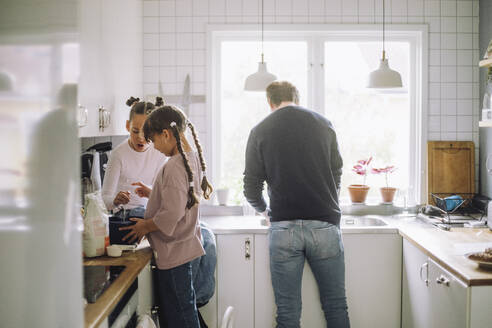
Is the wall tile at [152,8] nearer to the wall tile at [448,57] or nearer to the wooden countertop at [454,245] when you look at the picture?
the wall tile at [448,57]

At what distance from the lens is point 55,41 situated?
56cm

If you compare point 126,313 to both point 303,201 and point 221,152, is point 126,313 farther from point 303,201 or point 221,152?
point 221,152

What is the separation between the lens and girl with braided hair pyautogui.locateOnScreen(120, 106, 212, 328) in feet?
5.84

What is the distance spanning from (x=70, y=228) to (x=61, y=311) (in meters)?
0.10

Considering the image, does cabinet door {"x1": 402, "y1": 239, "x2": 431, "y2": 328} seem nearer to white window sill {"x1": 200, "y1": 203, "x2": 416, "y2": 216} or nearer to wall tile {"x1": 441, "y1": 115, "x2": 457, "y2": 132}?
white window sill {"x1": 200, "y1": 203, "x2": 416, "y2": 216}

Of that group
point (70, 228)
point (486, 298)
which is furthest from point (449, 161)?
point (70, 228)

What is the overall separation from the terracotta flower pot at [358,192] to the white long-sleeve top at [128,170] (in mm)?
1431

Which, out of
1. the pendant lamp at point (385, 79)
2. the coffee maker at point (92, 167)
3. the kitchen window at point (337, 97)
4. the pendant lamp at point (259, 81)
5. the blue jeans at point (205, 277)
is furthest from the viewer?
the kitchen window at point (337, 97)

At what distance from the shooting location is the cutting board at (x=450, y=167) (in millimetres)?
3197

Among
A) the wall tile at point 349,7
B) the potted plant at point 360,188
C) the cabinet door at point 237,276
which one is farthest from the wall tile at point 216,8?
the cabinet door at point 237,276

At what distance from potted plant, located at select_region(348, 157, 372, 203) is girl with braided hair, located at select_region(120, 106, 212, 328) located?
161cm

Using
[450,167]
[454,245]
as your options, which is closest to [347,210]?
[450,167]

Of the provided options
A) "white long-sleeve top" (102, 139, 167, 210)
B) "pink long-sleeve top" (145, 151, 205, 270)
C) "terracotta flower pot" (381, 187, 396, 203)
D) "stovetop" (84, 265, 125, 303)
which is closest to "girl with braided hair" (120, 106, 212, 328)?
"pink long-sleeve top" (145, 151, 205, 270)

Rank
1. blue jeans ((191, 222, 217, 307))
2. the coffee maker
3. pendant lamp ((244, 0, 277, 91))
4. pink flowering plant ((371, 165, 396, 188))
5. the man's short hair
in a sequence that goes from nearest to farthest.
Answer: blue jeans ((191, 222, 217, 307)), the coffee maker, the man's short hair, pendant lamp ((244, 0, 277, 91)), pink flowering plant ((371, 165, 396, 188))
